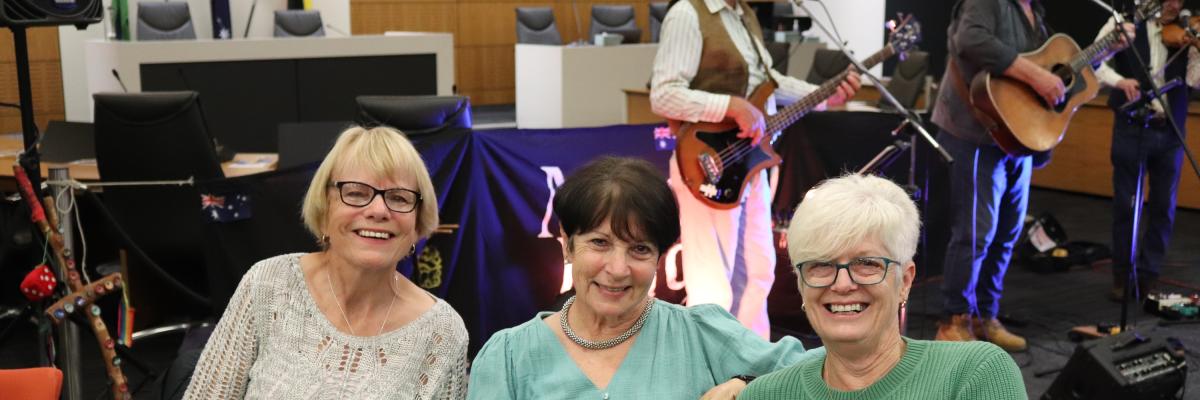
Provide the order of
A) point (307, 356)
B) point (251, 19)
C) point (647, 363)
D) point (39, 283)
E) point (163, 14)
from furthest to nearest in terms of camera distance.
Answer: point (251, 19) → point (163, 14) → point (39, 283) → point (307, 356) → point (647, 363)

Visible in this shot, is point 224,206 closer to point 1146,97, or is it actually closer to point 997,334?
point 997,334

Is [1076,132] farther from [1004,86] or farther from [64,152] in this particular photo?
[64,152]

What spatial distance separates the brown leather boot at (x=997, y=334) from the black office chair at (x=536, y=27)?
29.1 feet

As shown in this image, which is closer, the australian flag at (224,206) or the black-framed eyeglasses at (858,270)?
the black-framed eyeglasses at (858,270)

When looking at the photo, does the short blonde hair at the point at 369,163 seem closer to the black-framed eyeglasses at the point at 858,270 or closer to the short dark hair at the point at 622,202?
the short dark hair at the point at 622,202

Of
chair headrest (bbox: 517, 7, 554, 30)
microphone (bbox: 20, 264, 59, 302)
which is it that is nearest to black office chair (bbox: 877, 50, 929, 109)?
chair headrest (bbox: 517, 7, 554, 30)

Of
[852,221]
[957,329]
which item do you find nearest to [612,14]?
[957,329]

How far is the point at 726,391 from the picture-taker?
211 cm

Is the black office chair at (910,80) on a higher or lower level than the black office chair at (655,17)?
lower

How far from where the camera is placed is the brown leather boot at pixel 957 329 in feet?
15.9

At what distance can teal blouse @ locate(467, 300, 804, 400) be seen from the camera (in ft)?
7.30

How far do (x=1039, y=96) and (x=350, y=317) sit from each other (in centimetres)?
311

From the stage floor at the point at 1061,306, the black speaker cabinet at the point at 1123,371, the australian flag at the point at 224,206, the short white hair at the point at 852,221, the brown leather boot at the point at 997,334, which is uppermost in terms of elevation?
the short white hair at the point at 852,221

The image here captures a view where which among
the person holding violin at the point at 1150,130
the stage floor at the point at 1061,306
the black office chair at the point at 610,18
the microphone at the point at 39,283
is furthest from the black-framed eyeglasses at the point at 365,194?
Answer: the black office chair at the point at 610,18
